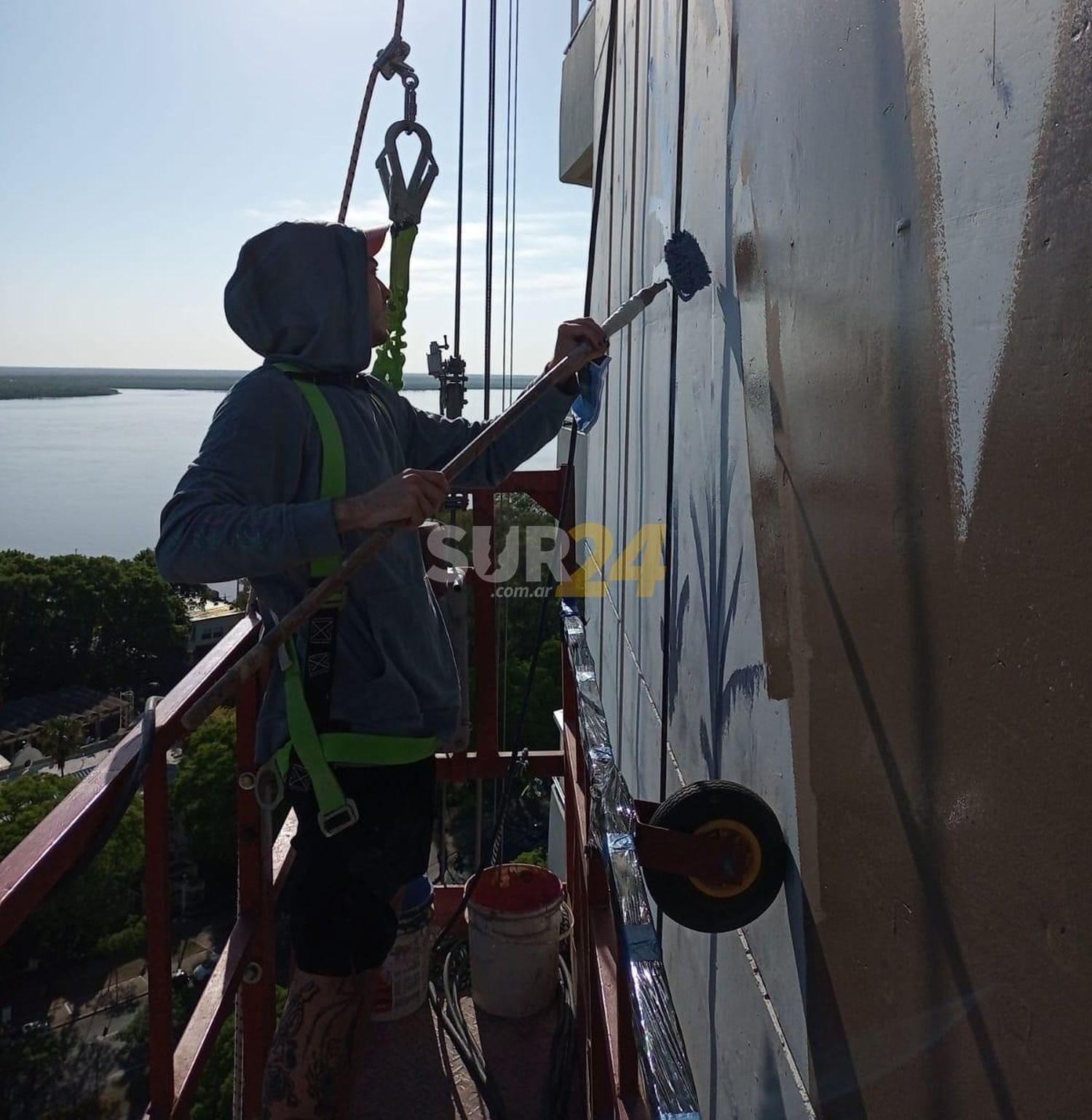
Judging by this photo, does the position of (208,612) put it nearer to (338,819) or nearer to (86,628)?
(86,628)

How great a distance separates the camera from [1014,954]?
2.64ft

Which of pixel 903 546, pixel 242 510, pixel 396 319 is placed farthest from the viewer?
pixel 396 319

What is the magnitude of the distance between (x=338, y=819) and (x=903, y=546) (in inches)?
53.7

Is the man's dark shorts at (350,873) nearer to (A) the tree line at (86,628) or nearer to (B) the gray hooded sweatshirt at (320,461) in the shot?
(B) the gray hooded sweatshirt at (320,461)

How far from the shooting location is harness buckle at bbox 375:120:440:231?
3.56m

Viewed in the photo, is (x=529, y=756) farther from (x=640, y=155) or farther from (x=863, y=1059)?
(x=863, y=1059)

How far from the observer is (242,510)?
1.78m

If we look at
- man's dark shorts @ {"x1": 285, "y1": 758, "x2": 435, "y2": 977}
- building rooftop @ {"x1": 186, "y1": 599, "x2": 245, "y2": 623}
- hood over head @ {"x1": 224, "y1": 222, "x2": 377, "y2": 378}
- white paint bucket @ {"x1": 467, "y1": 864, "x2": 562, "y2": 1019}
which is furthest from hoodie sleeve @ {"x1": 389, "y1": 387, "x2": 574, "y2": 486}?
building rooftop @ {"x1": 186, "y1": 599, "x2": 245, "y2": 623}

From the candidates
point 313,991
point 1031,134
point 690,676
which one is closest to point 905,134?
point 1031,134

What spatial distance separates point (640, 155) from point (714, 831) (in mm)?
2824

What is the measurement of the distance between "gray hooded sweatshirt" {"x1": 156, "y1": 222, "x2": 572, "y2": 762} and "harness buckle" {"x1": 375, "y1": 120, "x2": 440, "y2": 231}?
150 centimetres

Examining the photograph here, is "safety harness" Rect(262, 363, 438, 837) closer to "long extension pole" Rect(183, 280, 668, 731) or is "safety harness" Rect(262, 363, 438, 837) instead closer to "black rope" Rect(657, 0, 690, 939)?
"long extension pole" Rect(183, 280, 668, 731)

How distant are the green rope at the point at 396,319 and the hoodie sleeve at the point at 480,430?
30.6 inches

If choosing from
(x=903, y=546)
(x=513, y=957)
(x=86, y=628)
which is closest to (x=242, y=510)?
(x=903, y=546)
